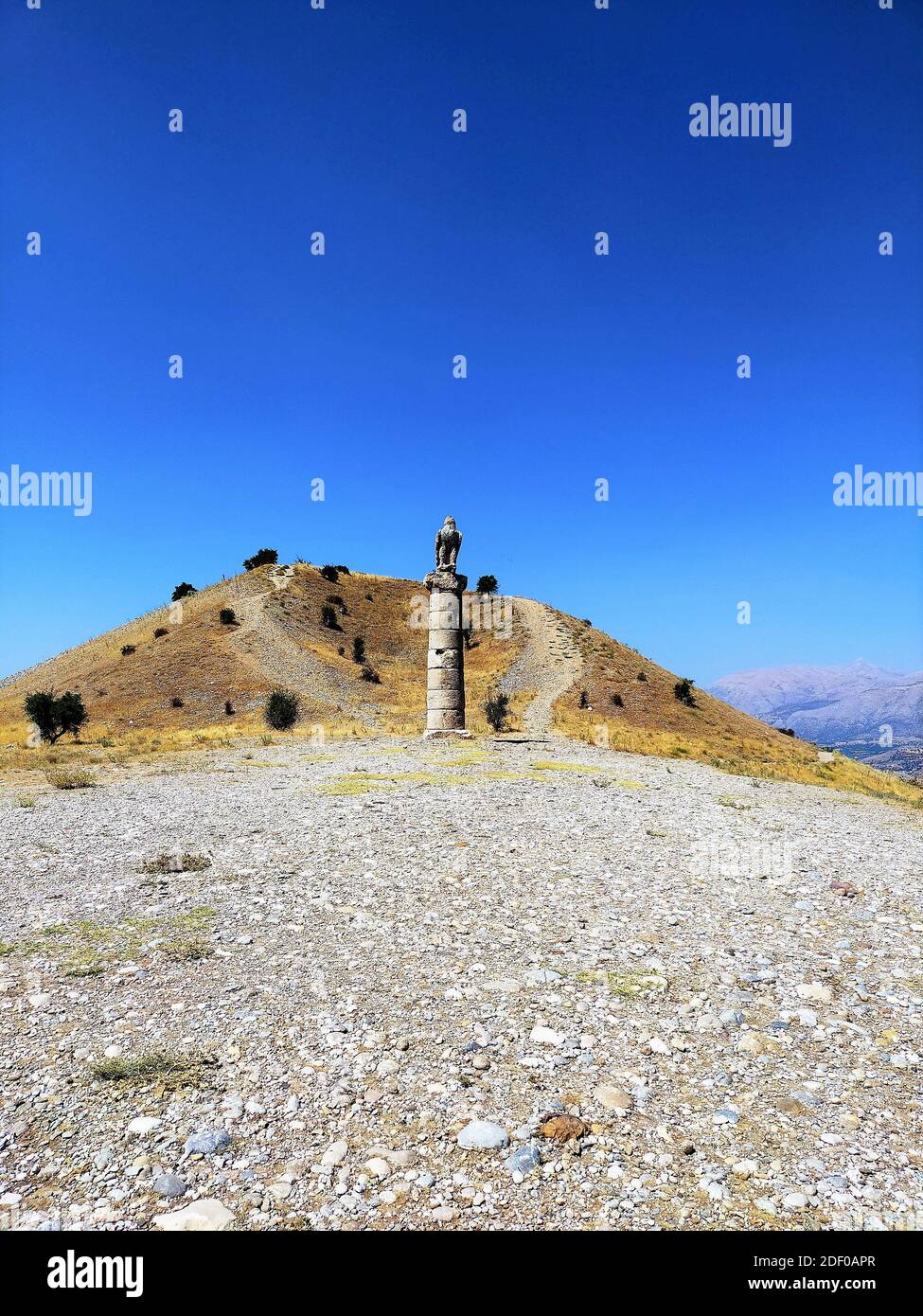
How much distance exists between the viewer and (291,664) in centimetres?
5825

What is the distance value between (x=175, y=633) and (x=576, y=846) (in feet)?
202

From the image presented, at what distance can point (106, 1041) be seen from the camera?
5195 mm

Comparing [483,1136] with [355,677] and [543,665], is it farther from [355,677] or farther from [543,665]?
[543,665]

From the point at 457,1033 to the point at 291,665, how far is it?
5481 cm

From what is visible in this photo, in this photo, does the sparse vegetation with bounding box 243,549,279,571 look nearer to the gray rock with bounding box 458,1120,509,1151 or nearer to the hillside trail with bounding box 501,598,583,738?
the hillside trail with bounding box 501,598,583,738

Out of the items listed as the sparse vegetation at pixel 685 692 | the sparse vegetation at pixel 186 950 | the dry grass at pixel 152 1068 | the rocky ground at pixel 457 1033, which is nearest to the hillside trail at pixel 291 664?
the sparse vegetation at pixel 685 692

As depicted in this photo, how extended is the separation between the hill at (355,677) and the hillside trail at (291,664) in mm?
182

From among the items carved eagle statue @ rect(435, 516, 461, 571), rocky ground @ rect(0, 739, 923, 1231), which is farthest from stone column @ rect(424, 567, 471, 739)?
rocky ground @ rect(0, 739, 923, 1231)

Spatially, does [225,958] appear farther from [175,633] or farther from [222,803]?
[175,633]

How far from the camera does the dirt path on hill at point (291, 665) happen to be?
53175 mm

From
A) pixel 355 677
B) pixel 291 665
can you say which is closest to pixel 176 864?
pixel 291 665

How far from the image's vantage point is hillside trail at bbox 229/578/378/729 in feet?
175

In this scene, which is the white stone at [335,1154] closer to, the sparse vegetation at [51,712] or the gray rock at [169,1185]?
the gray rock at [169,1185]
